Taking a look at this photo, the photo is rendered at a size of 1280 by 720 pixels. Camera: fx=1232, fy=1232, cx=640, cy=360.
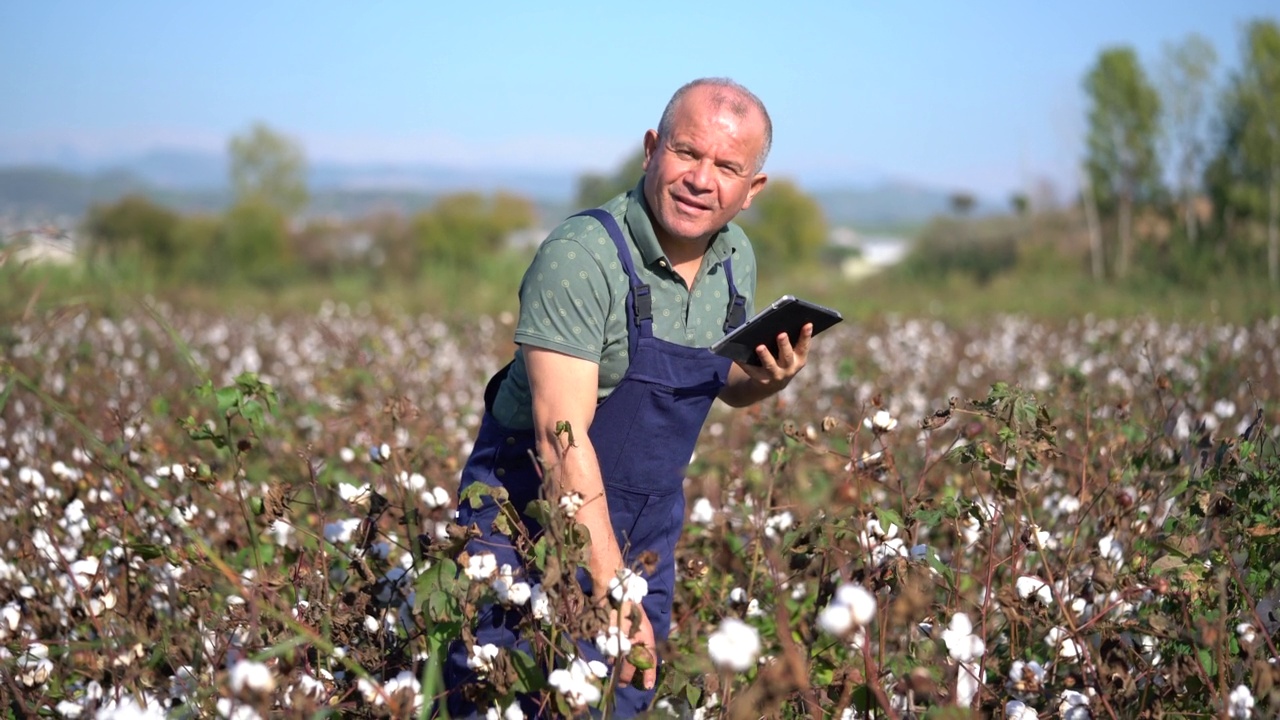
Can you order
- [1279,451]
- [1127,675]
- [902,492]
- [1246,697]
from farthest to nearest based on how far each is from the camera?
[1279,451]
[902,492]
[1127,675]
[1246,697]

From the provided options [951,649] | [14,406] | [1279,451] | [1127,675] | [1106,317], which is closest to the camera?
[951,649]

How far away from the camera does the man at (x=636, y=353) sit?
7.65 ft

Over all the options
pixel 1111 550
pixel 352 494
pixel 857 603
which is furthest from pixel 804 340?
pixel 857 603

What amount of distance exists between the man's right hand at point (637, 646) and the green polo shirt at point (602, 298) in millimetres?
509

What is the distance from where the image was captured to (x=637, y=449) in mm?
2537

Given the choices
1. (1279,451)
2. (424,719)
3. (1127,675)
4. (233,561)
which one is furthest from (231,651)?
(1279,451)

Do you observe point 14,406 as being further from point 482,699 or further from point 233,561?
point 482,699

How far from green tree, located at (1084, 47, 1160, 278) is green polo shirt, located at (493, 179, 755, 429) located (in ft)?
70.4

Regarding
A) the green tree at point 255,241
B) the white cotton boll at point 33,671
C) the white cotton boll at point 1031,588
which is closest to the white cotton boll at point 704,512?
the white cotton boll at point 1031,588

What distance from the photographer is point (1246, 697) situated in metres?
1.81

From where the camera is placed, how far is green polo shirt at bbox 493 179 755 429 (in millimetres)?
2340

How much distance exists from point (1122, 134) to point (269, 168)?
62.1 metres

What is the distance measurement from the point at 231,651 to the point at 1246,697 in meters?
1.59

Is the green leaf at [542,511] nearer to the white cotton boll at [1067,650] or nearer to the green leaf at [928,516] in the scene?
the green leaf at [928,516]
